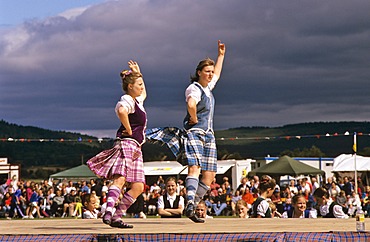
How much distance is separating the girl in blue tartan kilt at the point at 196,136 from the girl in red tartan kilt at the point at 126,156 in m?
0.47

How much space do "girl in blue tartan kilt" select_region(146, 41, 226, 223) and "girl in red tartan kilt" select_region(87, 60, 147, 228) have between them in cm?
47

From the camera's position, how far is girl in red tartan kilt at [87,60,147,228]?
6496 millimetres

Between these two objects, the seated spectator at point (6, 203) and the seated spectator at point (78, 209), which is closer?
the seated spectator at point (78, 209)

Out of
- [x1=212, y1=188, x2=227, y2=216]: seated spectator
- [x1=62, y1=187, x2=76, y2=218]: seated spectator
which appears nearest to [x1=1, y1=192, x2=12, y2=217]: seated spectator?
[x1=62, y1=187, x2=76, y2=218]: seated spectator

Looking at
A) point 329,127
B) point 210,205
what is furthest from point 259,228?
point 329,127

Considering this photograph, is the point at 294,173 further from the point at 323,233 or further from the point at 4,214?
the point at 323,233

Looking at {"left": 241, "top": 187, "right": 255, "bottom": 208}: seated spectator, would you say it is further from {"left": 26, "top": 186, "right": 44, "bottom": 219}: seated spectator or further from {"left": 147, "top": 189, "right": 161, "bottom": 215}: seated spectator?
{"left": 26, "top": 186, "right": 44, "bottom": 219}: seated spectator

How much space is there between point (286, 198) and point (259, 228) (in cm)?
1130

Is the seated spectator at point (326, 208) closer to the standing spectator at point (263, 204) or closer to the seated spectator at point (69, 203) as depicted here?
the standing spectator at point (263, 204)

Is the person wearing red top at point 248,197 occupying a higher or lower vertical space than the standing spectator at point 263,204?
lower

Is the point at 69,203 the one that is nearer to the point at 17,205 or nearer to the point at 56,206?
the point at 56,206

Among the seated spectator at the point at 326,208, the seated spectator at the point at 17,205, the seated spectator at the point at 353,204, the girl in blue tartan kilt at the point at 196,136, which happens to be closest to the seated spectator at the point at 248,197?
the seated spectator at the point at 353,204

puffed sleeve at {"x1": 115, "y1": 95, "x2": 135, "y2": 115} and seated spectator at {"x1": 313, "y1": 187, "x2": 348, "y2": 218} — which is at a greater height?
puffed sleeve at {"x1": 115, "y1": 95, "x2": 135, "y2": 115}

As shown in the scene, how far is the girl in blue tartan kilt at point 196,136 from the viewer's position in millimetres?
7055
